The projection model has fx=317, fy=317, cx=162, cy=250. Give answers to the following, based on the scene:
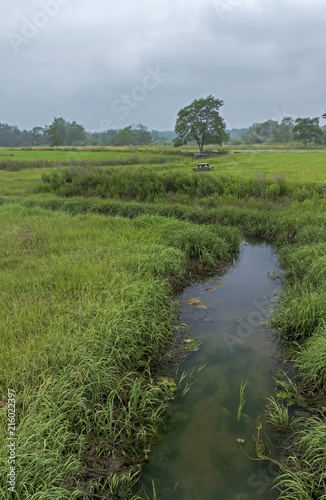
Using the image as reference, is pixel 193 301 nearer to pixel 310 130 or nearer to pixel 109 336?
pixel 109 336

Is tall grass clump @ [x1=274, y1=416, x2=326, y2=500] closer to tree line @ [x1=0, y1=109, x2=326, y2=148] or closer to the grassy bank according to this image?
the grassy bank

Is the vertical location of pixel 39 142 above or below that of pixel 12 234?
above

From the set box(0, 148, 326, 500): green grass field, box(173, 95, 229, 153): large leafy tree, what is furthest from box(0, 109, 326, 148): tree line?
box(0, 148, 326, 500): green grass field

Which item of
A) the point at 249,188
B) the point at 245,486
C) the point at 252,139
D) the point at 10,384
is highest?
the point at 252,139

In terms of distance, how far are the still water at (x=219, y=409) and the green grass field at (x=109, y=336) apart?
0.23 m

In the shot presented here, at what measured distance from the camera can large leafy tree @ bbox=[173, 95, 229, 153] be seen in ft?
157

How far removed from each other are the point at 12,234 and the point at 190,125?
43578 millimetres

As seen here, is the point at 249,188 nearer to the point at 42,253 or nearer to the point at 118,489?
the point at 42,253

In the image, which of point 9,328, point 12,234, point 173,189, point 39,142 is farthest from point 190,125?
point 39,142

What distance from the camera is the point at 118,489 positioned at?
3191mm

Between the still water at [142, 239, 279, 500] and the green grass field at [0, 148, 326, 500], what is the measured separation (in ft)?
0.77

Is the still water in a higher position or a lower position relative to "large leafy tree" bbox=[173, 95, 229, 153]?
lower

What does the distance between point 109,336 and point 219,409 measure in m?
1.80

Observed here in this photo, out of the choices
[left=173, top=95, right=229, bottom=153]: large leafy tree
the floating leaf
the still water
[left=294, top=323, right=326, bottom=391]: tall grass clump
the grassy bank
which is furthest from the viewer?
[left=173, top=95, right=229, bottom=153]: large leafy tree
